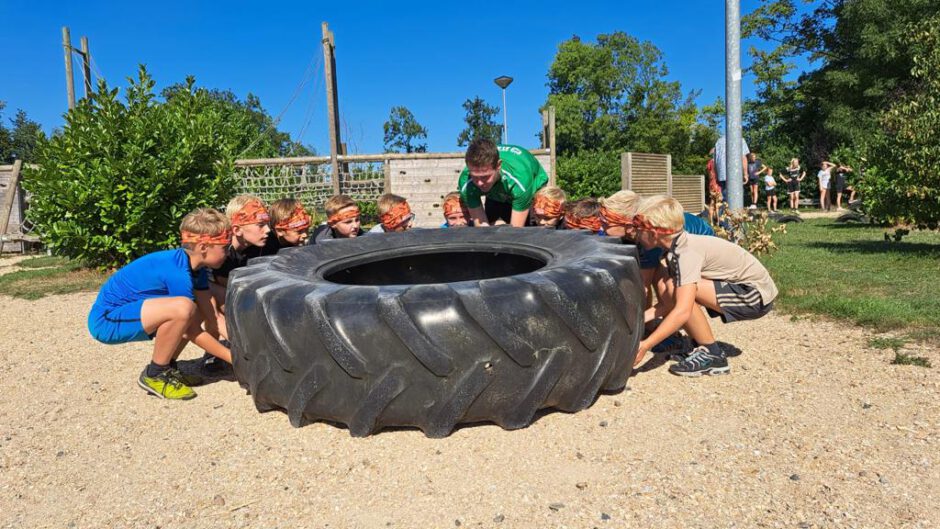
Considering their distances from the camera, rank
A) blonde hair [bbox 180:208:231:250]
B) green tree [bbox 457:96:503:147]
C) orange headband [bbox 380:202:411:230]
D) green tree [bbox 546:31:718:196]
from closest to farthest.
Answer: blonde hair [bbox 180:208:231:250], orange headband [bbox 380:202:411:230], green tree [bbox 546:31:718:196], green tree [bbox 457:96:503:147]

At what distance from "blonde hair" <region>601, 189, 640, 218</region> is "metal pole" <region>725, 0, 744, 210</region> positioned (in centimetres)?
388

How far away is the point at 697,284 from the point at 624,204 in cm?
66

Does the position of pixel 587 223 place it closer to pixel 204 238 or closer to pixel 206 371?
pixel 204 238

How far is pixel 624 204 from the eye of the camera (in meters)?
3.66

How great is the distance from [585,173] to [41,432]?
51.6 feet

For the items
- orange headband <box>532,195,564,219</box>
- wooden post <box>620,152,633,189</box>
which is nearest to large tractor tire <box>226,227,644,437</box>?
orange headband <box>532,195,564,219</box>

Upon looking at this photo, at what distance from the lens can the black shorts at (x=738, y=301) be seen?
3508 mm

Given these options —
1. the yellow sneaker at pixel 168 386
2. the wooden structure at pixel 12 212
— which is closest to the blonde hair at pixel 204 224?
the yellow sneaker at pixel 168 386

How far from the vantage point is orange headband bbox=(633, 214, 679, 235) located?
10.2ft

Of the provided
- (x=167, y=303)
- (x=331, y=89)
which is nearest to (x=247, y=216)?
(x=167, y=303)

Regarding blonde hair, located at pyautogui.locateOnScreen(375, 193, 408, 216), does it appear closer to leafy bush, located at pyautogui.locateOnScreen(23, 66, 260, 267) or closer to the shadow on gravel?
the shadow on gravel

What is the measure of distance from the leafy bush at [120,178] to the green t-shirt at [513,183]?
3.92 metres

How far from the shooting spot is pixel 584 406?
8.77 feet

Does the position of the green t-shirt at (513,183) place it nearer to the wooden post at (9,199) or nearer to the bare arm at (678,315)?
the bare arm at (678,315)
